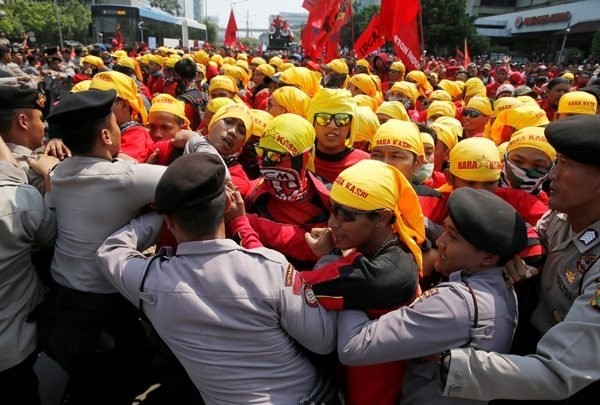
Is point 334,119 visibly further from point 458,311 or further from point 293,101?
point 458,311

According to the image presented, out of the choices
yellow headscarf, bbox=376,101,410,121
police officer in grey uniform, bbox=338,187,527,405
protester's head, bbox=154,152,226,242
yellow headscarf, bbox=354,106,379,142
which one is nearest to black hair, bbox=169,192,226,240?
protester's head, bbox=154,152,226,242

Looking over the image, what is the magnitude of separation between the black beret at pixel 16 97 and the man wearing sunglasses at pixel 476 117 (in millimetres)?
4899

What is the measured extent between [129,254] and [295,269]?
77cm

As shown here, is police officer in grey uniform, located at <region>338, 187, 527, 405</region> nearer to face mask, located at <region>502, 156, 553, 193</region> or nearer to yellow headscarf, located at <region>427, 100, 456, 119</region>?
face mask, located at <region>502, 156, 553, 193</region>

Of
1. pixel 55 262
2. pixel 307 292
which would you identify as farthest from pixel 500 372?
pixel 55 262

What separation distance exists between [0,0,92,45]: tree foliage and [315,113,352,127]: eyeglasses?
169 feet

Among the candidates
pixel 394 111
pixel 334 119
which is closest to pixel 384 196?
pixel 334 119

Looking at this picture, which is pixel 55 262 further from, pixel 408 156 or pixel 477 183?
pixel 477 183

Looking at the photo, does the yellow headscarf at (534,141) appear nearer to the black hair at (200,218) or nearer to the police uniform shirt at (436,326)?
the police uniform shirt at (436,326)

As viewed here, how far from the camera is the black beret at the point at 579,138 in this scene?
6.04 feet

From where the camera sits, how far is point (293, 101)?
4715 mm

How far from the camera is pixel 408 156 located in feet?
10.7

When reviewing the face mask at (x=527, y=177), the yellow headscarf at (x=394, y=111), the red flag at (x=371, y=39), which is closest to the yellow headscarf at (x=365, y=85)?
the red flag at (x=371, y=39)

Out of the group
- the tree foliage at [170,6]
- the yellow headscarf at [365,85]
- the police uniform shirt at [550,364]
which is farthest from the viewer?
the tree foliage at [170,6]
